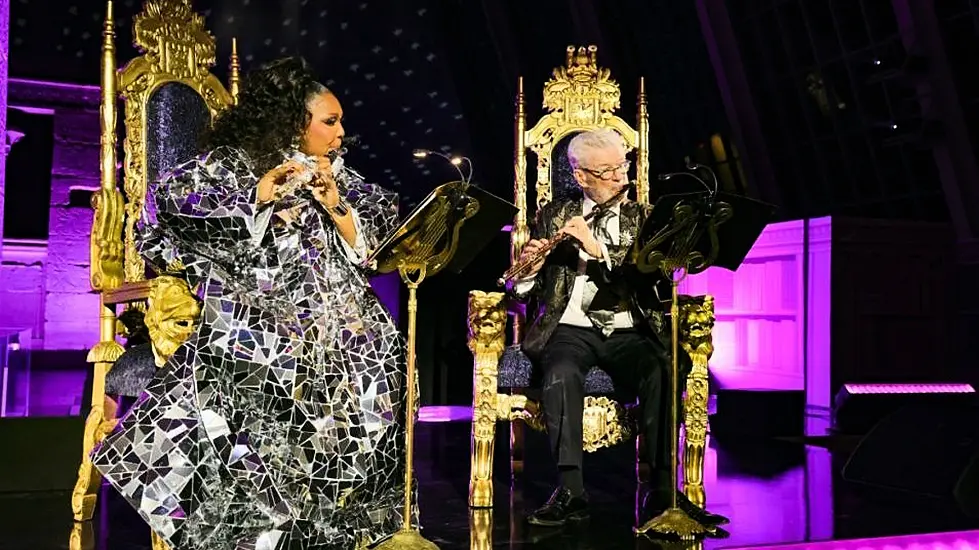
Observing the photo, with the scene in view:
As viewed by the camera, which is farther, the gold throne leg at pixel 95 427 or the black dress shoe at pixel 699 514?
the black dress shoe at pixel 699 514

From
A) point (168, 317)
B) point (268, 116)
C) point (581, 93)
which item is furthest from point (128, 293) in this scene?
point (581, 93)

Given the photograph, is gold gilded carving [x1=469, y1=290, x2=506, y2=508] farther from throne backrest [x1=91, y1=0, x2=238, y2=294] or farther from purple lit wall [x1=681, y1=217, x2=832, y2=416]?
purple lit wall [x1=681, y1=217, x2=832, y2=416]

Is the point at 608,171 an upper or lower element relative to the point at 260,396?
upper

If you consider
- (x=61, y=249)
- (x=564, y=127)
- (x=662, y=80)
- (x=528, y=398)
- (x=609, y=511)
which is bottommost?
(x=609, y=511)

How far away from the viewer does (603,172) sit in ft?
11.5

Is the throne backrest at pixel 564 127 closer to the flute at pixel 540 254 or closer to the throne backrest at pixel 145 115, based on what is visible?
the flute at pixel 540 254

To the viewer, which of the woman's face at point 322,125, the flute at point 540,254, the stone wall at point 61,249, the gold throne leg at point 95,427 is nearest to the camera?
the woman's face at point 322,125

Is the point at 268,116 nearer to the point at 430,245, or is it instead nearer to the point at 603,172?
the point at 430,245

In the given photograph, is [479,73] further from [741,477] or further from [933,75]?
[741,477]

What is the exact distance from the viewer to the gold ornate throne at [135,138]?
301 cm

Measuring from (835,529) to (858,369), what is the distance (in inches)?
117

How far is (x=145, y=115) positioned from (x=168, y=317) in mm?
937

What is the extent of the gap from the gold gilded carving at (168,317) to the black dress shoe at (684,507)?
4.93ft

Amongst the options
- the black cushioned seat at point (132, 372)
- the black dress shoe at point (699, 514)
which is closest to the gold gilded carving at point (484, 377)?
the black dress shoe at point (699, 514)
